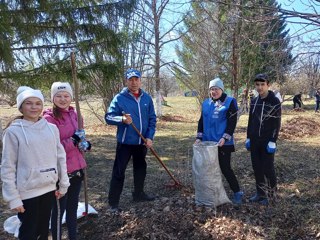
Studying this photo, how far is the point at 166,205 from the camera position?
4.14 metres

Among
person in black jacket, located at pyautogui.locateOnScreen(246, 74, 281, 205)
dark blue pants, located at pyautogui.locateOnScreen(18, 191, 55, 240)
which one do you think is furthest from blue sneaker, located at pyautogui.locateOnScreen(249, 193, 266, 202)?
dark blue pants, located at pyautogui.locateOnScreen(18, 191, 55, 240)

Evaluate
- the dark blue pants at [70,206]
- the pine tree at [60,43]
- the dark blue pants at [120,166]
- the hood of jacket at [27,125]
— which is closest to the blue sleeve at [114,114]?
the dark blue pants at [120,166]

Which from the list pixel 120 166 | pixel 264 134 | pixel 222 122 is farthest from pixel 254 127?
pixel 120 166

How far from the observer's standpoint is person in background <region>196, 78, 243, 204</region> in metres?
4.24

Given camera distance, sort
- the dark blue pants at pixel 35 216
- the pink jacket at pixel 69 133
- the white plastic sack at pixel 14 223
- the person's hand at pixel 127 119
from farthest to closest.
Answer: the person's hand at pixel 127 119 → the white plastic sack at pixel 14 223 → the pink jacket at pixel 69 133 → the dark blue pants at pixel 35 216

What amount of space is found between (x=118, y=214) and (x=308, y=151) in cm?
608

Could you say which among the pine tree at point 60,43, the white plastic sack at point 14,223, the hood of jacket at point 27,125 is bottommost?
the white plastic sack at point 14,223

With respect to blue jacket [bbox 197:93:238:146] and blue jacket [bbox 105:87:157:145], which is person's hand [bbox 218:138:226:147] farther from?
blue jacket [bbox 105:87:157:145]

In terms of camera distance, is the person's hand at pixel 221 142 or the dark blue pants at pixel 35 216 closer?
the dark blue pants at pixel 35 216

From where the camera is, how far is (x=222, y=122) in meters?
4.29

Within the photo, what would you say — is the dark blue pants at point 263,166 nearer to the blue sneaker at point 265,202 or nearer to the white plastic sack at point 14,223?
the blue sneaker at point 265,202

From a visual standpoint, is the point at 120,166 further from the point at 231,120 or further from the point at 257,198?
the point at 257,198

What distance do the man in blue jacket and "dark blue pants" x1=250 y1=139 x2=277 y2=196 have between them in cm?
138

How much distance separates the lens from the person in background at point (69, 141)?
3.28 metres
